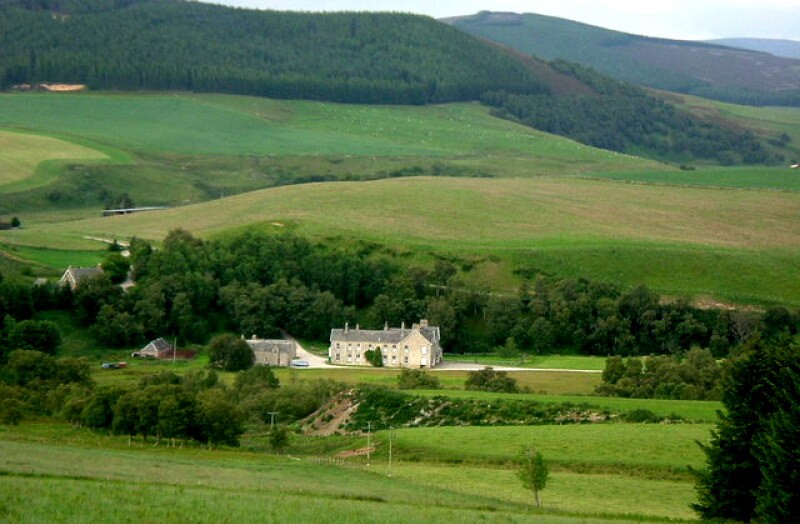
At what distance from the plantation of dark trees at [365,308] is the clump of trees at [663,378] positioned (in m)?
13.1

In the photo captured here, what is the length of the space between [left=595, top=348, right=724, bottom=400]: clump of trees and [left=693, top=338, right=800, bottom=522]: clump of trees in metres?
27.5

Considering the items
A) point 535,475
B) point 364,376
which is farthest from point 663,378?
point 535,475

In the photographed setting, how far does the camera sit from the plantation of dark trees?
92375mm

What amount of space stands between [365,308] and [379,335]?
9.49 metres

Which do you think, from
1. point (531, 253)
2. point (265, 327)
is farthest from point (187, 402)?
point (531, 253)

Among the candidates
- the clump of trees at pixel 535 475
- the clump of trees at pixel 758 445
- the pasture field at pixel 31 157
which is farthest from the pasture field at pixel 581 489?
the pasture field at pixel 31 157

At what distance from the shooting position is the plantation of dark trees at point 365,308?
92.4 meters

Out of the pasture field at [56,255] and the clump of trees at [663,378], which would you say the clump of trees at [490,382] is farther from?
the pasture field at [56,255]

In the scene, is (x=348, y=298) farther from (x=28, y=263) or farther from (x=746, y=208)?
(x=746, y=208)

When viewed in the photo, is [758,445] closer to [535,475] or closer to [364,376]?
[535,475]

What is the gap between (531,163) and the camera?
179 meters

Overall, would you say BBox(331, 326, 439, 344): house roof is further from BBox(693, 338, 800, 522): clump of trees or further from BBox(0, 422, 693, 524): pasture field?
BBox(693, 338, 800, 522): clump of trees

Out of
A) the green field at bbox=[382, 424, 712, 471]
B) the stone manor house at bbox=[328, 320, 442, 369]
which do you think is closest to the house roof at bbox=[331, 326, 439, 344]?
the stone manor house at bbox=[328, 320, 442, 369]

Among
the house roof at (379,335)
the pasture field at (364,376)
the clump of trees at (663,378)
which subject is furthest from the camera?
the house roof at (379,335)
